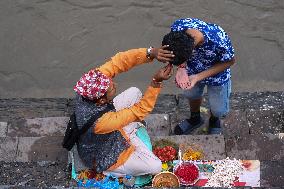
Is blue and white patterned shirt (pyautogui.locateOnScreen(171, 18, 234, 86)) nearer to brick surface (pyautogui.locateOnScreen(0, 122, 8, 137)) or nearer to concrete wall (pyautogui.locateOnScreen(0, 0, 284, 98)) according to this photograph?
brick surface (pyautogui.locateOnScreen(0, 122, 8, 137))

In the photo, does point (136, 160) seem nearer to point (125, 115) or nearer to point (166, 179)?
point (166, 179)

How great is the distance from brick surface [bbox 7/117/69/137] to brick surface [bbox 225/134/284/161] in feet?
7.48

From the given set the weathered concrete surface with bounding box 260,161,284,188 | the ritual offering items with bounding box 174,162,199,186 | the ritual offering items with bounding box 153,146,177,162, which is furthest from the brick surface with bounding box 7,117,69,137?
the weathered concrete surface with bounding box 260,161,284,188

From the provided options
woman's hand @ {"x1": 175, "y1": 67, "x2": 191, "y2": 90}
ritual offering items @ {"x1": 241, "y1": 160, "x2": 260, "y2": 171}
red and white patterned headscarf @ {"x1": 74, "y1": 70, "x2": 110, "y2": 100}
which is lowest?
ritual offering items @ {"x1": 241, "y1": 160, "x2": 260, "y2": 171}

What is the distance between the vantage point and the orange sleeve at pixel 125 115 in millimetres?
4644

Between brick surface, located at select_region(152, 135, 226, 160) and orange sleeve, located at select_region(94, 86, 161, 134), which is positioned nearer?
orange sleeve, located at select_region(94, 86, 161, 134)

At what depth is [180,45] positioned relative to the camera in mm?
4418

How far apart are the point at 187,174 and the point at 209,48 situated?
1.39 m

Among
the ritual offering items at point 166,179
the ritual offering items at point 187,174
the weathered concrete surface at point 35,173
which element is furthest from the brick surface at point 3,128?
the ritual offering items at point 187,174

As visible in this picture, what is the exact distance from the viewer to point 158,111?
6.72 meters

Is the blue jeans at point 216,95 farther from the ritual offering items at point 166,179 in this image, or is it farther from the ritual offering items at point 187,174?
the ritual offering items at point 166,179

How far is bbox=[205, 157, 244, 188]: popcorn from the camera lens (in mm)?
5109

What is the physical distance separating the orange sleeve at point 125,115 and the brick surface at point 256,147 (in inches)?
55.5

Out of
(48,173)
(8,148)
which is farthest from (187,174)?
(8,148)
